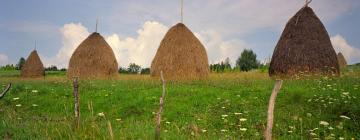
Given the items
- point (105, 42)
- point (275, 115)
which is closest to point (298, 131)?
point (275, 115)

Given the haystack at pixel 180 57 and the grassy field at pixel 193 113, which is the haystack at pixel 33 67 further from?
Answer: the grassy field at pixel 193 113

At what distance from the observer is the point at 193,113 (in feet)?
37.9

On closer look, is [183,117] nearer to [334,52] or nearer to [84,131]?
[84,131]

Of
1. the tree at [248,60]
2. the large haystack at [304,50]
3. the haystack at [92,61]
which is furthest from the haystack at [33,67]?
the tree at [248,60]

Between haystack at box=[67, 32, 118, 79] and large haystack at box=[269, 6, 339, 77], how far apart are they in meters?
12.7

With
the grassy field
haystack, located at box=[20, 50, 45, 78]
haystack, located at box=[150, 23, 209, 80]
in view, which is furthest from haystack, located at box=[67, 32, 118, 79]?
the grassy field

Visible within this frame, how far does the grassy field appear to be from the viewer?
7837 mm

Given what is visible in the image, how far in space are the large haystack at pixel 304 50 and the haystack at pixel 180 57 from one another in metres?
4.85

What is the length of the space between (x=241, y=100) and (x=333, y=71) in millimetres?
9778

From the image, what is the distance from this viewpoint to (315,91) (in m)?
13.3

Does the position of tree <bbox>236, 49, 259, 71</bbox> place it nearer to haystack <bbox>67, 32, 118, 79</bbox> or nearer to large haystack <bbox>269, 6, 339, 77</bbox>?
haystack <bbox>67, 32, 118, 79</bbox>

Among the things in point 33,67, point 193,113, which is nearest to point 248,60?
point 33,67

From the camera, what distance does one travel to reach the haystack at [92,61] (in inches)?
1138

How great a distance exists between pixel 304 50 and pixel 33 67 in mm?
29046
